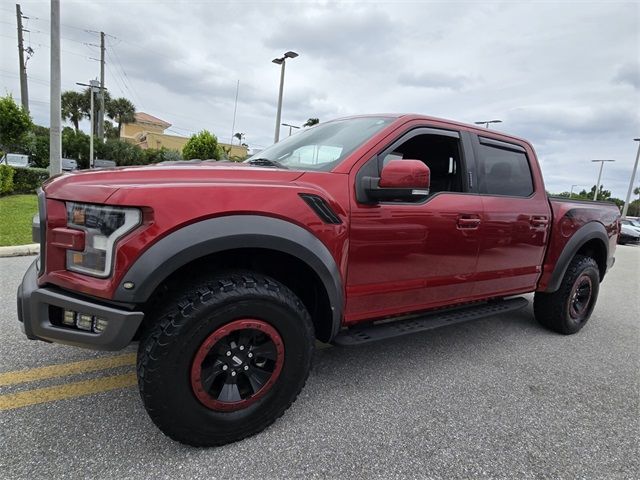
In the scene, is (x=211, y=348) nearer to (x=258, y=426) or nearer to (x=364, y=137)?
(x=258, y=426)

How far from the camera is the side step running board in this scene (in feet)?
7.89

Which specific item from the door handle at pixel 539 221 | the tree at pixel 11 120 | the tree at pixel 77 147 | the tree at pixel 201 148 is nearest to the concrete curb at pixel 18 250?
the door handle at pixel 539 221

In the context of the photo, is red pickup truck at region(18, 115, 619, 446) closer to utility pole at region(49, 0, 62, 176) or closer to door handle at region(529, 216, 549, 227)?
door handle at region(529, 216, 549, 227)

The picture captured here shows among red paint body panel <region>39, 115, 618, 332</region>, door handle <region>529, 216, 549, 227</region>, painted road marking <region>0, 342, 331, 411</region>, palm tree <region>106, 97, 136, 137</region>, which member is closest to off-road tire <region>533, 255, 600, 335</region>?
red paint body panel <region>39, 115, 618, 332</region>

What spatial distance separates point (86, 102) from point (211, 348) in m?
54.6

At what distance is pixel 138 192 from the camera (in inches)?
66.2

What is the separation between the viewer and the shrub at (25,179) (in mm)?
11711

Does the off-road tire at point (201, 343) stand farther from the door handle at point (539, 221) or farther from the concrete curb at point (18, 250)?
the concrete curb at point (18, 250)

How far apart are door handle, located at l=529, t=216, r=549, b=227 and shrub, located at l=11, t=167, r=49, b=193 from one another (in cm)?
1350

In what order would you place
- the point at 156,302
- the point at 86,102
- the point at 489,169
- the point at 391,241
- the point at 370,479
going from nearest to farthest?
the point at 370,479
the point at 156,302
the point at 391,241
the point at 489,169
the point at 86,102

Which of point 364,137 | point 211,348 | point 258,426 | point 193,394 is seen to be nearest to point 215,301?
point 211,348

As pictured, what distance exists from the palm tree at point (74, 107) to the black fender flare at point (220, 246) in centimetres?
5391

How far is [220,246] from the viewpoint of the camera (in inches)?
70.6

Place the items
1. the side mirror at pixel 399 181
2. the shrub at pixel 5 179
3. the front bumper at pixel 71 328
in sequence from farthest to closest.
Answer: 1. the shrub at pixel 5 179
2. the side mirror at pixel 399 181
3. the front bumper at pixel 71 328
